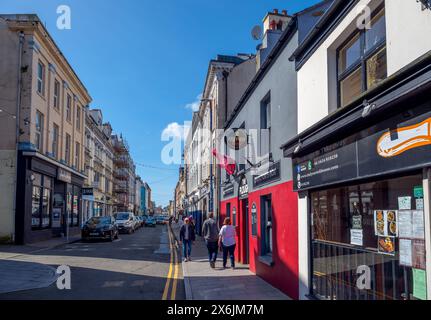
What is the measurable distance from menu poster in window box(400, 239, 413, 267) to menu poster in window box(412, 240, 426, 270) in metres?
0.06

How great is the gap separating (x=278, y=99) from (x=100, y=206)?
43.5 metres

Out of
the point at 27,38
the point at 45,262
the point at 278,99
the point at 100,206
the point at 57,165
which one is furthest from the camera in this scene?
the point at 100,206

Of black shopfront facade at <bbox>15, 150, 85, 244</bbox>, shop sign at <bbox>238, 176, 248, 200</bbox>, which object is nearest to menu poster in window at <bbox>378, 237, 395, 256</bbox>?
shop sign at <bbox>238, 176, 248, 200</bbox>

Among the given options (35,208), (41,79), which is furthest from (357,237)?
(41,79)

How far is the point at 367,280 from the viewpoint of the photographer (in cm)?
547

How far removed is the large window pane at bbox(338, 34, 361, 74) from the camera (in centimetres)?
623

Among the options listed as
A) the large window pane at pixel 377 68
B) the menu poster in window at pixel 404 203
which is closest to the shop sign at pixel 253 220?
the large window pane at pixel 377 68

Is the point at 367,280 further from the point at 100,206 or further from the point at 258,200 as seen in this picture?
the point at 100,206

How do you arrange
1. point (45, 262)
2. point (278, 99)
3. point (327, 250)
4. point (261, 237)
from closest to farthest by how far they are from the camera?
point (327, 250)
point (278, 99)
point (261, 237)
point (45, 262)

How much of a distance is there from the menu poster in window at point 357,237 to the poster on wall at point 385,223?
0.42 meters

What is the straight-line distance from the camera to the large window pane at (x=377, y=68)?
5371 millimetres

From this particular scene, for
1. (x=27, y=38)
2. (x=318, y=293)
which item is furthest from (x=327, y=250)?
(x=27, y=38)

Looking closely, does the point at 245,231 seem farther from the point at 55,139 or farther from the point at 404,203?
the point at 55,139

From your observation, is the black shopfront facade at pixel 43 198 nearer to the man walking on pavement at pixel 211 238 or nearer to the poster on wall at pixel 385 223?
the man walking on pavement at pixel 211 238
